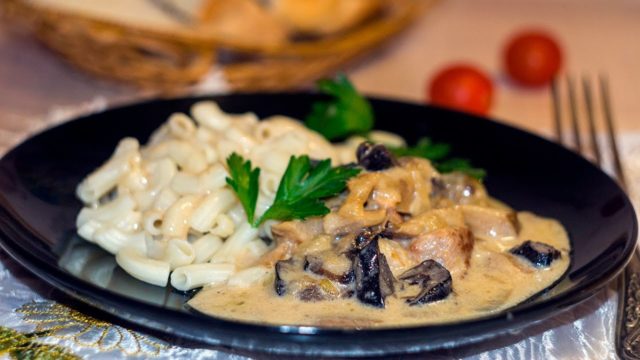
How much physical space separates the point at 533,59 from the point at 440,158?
183 centimetres

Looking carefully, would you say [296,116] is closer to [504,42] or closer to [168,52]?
[168,52]

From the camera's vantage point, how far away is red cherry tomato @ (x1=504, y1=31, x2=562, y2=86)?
507cm

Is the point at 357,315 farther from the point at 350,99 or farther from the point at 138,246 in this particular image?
the point at 350,99

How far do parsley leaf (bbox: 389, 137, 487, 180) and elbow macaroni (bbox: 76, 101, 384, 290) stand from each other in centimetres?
23

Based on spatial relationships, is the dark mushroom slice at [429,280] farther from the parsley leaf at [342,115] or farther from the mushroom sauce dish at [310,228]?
the parsley leaf at [342,115]

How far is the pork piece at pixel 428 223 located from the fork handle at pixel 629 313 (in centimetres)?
54

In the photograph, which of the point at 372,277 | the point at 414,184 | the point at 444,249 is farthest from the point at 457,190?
the point at 372,277

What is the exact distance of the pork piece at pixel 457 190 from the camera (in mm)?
3148

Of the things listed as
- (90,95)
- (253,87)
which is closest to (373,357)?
(253,87)

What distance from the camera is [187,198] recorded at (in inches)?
120

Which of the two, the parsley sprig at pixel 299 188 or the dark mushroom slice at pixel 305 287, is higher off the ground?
the parsley sprig at pixel 299 188

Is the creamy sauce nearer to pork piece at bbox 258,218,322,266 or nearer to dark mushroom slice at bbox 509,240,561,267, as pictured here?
dark mushroom slice at bbox 509,240,561,267

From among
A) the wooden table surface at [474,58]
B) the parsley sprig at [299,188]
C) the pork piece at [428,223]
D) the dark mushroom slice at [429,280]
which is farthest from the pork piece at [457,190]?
the wooden table surface at [474,58]

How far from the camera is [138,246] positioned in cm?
294
